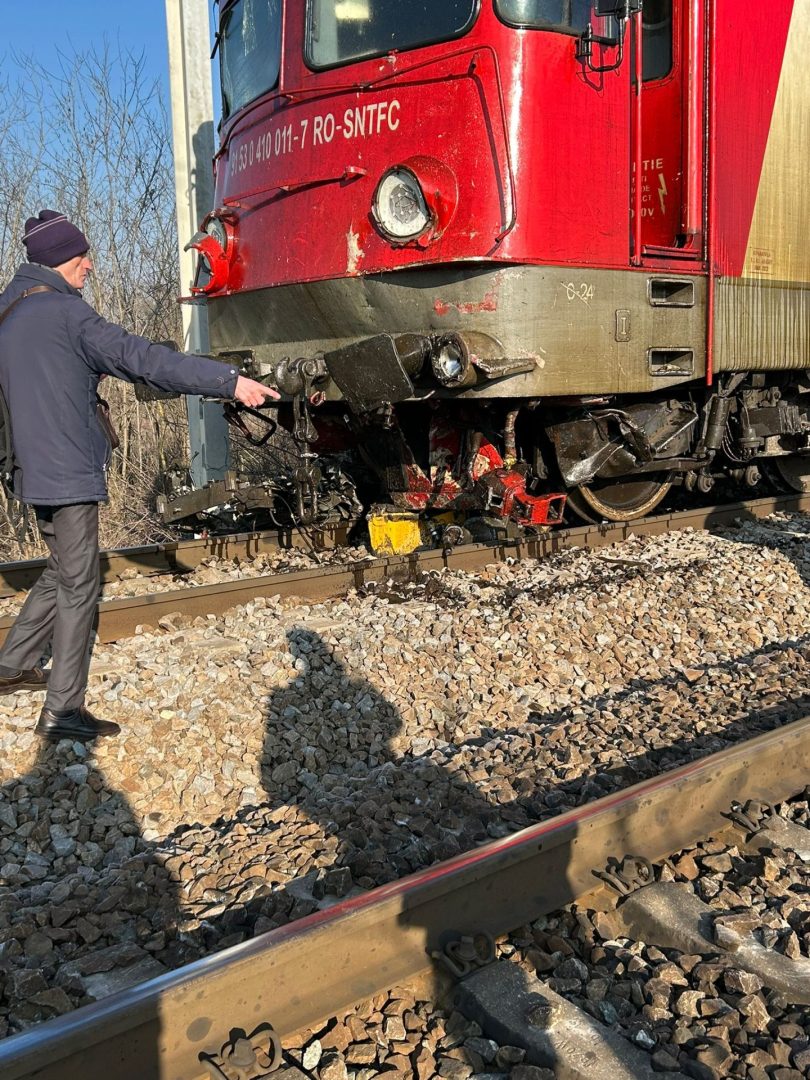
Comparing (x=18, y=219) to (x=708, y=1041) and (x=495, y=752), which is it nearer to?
(x=495, y=752)

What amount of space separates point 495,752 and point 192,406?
6.74 metres

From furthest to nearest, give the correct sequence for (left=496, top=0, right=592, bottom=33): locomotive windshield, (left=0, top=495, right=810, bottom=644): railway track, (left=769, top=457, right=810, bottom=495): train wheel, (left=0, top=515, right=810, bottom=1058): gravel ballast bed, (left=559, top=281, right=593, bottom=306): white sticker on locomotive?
(left=769, top=457, right=810, bottom=495): train wheel, (left=559, top=281, right=593, bottom=306): white sticker on locomotive, (left=496, top=0, right=592, bottom=33): locomotive windshield, (left=0, top=495, right=810, bottom=644): railway track, (left=0, top=515, right=810, bottom=1058): gravel ballast bed

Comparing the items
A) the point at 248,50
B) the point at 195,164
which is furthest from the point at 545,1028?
the point at 195,164

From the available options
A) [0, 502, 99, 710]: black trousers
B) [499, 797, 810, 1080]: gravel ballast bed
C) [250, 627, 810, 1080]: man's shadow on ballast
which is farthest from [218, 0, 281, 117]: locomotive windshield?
[499, 797, 810, 1080]: gravel ballast bed

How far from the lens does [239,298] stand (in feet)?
22.5

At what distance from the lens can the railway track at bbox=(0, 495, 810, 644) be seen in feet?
17.9

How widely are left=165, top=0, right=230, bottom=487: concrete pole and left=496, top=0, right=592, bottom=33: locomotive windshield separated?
15.3 ft

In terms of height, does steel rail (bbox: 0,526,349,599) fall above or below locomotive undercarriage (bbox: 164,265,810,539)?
below

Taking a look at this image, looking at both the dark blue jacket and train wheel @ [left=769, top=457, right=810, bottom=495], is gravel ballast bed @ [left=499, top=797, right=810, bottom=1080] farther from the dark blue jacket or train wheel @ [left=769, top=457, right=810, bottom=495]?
train wheel @ [left=769, top=457, right=810, bottom=495]

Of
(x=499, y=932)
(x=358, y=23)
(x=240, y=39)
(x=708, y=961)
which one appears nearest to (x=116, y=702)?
(x=499, y=932)

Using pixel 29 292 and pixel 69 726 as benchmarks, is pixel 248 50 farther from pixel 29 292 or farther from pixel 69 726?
pixel 69 726

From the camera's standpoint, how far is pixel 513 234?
567 centimetres

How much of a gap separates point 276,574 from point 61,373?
253 centimetres

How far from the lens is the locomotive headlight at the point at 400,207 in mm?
5699
